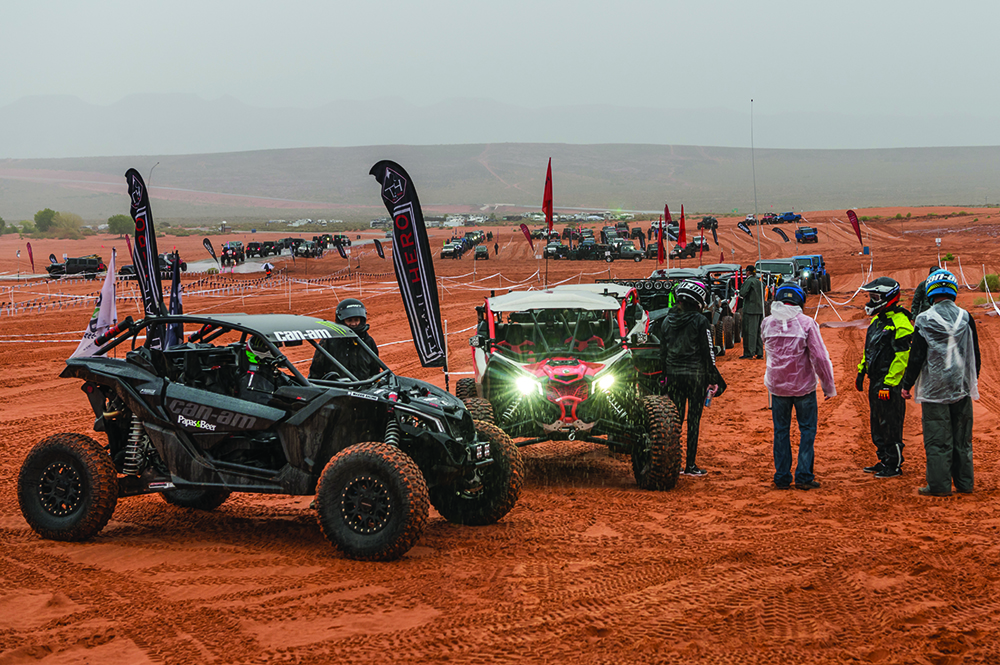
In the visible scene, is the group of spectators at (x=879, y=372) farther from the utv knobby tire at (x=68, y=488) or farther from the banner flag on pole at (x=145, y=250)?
the banner flag on pole at (x=145, y=250)

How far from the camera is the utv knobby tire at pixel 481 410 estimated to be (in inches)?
320

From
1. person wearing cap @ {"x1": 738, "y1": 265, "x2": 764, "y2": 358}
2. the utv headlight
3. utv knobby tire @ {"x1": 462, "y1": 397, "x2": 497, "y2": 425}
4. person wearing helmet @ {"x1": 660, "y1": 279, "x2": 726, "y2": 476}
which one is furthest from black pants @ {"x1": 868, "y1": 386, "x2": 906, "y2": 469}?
person wearing cap @ {"x1": 738, "y1": 265, "x2": 764, "y2": 358}

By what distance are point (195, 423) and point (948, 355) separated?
612 cm

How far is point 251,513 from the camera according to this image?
775 centimetres

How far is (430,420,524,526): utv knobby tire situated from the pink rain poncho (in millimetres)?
2671

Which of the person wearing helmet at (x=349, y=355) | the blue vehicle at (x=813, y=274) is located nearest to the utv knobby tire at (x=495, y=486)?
the person wearing helmet at (x=349, y=355)

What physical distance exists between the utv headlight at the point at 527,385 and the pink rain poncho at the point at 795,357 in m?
2.08

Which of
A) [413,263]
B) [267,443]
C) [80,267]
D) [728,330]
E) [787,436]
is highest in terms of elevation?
[80,267]

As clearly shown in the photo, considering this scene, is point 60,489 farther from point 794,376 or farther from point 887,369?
point 887,369

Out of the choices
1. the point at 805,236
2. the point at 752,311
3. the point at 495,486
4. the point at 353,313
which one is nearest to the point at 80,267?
the point at 752,311

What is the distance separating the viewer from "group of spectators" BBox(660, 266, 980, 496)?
7.57 m

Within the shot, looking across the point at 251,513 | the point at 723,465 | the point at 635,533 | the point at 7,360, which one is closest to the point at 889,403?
the point at 723,465

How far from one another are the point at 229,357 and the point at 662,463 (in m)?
3.86

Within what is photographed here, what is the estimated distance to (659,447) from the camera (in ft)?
26.4
